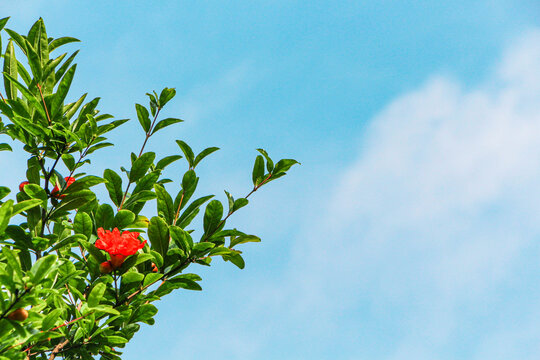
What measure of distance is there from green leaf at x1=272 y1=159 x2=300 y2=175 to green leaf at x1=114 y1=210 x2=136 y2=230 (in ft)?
2.76

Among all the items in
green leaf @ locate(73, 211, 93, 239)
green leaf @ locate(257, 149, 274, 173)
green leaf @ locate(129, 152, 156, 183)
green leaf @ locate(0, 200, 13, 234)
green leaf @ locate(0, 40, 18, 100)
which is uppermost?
green leaf @ locate(257, 149, 274, 173)

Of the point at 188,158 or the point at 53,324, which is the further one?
the point at 188,158

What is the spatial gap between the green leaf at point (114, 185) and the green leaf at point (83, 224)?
27 centimetres

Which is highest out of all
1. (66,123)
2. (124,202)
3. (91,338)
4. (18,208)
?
(66,123)

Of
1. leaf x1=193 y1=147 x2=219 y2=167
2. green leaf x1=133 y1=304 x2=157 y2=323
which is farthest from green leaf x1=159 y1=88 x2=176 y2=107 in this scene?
green leaf x1=133 y1=304 x2=157 y2=323

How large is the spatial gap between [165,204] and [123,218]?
0.73 ft

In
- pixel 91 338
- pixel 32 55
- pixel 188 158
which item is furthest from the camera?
pixel 188 158

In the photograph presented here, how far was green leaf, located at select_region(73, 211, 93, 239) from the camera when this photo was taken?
229 cm

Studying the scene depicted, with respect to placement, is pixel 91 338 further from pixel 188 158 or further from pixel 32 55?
pixel 32 55

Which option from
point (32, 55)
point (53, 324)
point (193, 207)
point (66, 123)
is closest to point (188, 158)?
point (193, 207)

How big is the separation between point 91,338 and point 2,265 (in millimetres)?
548

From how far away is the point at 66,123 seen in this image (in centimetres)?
254

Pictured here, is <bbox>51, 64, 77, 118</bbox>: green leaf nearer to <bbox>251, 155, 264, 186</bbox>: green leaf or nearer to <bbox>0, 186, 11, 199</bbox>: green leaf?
<bbox>0, 186, 11, 199</bbox>: green leaf

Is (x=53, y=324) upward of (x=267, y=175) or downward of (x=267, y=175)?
downward
